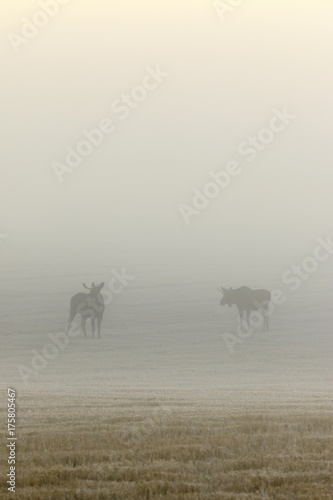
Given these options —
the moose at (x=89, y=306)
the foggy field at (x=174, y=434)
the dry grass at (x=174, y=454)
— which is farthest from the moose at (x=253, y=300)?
the dry grass at (x=174, y=454)

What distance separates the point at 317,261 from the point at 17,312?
38673 mm

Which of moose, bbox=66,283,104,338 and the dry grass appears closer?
the dry grass

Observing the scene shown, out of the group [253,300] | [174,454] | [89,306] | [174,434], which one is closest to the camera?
[174,454]

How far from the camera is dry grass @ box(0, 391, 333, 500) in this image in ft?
Answer: 25.2

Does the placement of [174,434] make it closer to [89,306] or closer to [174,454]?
[174,454]

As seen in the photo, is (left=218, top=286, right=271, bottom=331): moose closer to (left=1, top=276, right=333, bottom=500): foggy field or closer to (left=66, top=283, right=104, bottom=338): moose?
(left=66, top=283, right=104, bottom=338): moose

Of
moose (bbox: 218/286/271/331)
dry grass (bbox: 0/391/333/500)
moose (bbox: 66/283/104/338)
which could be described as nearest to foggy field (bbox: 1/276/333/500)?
dry grass (bbox: 0/391/333/500)

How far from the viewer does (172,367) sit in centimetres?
3325

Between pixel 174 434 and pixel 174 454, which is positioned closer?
pixel 174 454

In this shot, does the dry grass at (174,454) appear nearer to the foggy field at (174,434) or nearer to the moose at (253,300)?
the foggy field at (174,434)

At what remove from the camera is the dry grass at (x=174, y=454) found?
25.2ft

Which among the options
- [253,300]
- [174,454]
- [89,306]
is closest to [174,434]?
[174,454]

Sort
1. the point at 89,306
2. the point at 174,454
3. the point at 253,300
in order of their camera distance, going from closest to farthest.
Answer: the point at 174,454, the point at 89,306, the point at 253,300

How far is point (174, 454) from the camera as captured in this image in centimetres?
895
